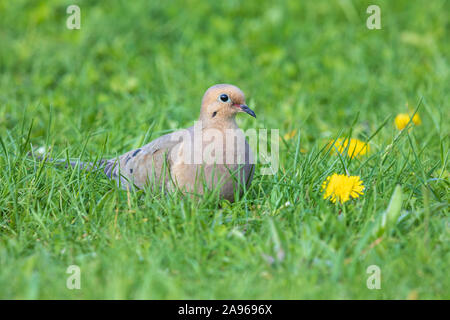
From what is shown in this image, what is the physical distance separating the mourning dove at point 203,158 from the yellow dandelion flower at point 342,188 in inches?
18.3

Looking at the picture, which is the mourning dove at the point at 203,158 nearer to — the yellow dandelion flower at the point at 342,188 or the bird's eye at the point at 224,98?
the bird's eye at the point at 224,98

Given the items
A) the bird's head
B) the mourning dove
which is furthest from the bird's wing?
the bird's head

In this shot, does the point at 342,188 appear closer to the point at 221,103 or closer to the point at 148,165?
the point at 221,103

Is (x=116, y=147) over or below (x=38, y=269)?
over

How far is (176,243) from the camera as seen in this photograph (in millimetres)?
3088

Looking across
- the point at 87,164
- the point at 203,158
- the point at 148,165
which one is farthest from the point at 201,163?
the point at 87,164

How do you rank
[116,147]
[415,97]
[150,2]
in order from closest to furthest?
[116,147], [415,97], [150,2]

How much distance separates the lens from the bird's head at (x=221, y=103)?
3709 millimetres

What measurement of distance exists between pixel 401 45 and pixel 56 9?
376cm

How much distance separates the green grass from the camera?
9.49 feet

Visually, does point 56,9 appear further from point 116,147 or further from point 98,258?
point 98,258

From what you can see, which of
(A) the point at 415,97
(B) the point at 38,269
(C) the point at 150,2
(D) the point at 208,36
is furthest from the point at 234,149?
(C) the point at 150,2

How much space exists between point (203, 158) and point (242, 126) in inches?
49.6

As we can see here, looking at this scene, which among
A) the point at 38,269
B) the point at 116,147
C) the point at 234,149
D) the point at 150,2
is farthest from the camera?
the point at 150,2
